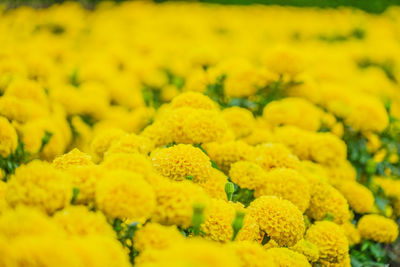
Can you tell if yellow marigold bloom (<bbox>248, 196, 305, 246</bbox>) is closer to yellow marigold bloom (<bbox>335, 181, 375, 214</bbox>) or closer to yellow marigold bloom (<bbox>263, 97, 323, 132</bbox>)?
yellow marigold bloom (<bbox>335, 181, 375, 214</bbox>)

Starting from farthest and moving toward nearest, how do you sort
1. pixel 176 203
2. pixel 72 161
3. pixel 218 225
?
pixel 72 161, pixel 218 225, pixel 176 203

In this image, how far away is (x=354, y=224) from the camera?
2336 mm

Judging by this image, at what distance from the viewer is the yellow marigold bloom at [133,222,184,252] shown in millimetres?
1192

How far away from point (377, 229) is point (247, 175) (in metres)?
0.78

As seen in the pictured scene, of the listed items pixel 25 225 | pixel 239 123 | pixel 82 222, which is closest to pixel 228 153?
pixel 239 123

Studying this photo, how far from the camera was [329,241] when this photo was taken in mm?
1774

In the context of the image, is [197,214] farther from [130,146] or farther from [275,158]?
[275,158]

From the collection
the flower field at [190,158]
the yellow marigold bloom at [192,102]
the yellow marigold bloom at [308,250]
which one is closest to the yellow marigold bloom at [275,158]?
the flower field at [190,158]

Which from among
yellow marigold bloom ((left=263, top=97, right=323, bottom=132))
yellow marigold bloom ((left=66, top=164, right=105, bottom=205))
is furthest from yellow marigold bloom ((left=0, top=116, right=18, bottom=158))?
yellow marigold bloom ((left=263, top=97, right=323, bottom=132))

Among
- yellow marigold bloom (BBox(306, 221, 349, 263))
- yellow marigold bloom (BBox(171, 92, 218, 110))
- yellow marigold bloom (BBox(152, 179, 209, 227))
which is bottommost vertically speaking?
yellow marigold bloom (BBox(306, 221, 349, 263))

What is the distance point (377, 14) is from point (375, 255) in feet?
25.8

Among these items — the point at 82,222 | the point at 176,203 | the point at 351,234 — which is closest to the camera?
the point at 82,222

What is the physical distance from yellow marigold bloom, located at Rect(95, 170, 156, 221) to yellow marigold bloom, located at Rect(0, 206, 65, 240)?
0.15 metres

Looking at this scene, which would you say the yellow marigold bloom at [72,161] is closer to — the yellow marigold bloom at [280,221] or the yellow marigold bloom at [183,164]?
the yellow marigold bloom at [183,164]
